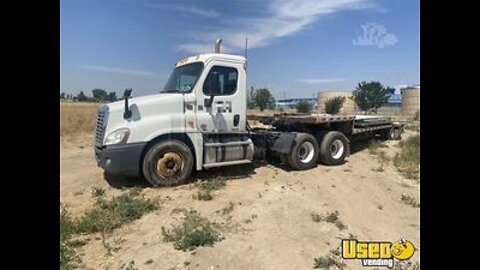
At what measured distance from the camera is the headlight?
6.80 metres

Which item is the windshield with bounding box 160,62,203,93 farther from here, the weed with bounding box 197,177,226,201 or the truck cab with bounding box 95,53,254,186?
the weed with bounding box 197,177,226,201

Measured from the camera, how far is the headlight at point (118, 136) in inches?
268

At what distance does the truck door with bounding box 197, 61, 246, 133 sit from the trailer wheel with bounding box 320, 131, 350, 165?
2.42 meters

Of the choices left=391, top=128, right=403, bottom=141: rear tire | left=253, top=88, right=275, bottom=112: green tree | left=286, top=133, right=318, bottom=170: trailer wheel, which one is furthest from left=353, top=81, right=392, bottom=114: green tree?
left=286, top=133, right=318, bottom=170: trailer wheel

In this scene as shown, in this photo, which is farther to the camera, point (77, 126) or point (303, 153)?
point (77, 126)

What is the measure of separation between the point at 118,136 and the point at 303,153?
14.6 feet

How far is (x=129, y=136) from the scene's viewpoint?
682 centimetres

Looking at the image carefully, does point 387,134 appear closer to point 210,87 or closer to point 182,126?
point 210,87

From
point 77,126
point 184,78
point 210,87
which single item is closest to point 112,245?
point 210,87

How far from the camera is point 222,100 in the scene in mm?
7754

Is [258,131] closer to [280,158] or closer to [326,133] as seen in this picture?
[280,158]

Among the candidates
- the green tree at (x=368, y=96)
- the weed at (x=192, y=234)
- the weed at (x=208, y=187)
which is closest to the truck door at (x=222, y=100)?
the weed at (x=208, y=187)
